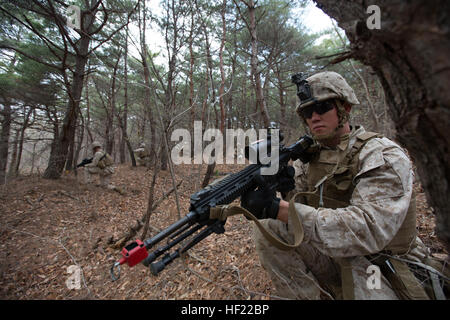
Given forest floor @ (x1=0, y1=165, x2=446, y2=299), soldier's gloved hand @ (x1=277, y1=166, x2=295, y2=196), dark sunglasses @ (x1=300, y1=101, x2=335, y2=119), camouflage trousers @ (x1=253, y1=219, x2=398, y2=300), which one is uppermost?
dark sunglasses @ (x1=300, y1=101, x2=335, y2=119)

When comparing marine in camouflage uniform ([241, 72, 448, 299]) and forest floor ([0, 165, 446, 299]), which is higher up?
marine in camouflage uniform ([241, 72, 448, 299])

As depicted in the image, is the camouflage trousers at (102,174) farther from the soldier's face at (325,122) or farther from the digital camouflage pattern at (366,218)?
the soldier's face at (325,122)

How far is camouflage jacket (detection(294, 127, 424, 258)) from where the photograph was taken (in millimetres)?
1328

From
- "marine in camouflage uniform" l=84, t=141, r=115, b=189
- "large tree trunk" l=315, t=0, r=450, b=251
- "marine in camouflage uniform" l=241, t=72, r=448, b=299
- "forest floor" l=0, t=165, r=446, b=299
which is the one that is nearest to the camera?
"large tree trunk" l=315, t=0, r=450, b=251

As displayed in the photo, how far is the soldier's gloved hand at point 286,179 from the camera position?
81.2 inches

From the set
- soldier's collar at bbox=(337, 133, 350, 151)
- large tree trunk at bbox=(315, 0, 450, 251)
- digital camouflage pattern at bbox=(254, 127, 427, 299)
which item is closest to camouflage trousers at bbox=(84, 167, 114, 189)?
digital camouflage pattern at bbox=(254, 127, 427, 299)

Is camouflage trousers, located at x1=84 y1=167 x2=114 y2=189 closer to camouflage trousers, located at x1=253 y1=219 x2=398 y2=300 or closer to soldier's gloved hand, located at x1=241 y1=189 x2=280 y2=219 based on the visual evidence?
camouflage trousers, located at x1=253 y1=219 x2=398 y2=300

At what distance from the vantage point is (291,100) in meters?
16.2

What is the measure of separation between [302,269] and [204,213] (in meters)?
1.25

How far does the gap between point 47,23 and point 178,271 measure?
375 inches
